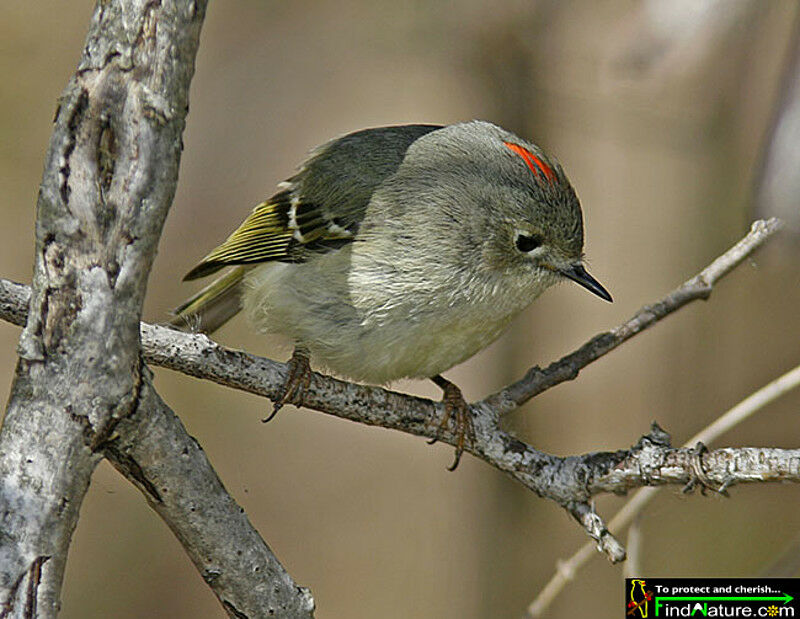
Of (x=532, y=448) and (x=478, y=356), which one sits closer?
(x=532, y=448)

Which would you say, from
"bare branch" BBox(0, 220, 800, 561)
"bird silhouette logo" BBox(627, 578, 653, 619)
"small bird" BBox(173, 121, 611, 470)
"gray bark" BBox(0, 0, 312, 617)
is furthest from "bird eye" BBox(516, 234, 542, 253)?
"gray bark" BBox(0, 0, 312, 617)

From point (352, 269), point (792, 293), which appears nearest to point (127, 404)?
point (352, 269)

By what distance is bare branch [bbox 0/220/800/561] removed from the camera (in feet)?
5.10

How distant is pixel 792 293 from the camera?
3779mm

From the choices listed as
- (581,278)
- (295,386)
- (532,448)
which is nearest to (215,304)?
(295,386)

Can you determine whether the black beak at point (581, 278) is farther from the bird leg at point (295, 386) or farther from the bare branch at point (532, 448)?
the bird leg at point (295, 386)

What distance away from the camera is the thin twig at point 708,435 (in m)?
1.85

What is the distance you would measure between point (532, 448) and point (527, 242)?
0.63 m

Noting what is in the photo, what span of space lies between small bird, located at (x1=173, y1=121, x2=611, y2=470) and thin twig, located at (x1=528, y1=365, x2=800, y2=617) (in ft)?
1.13

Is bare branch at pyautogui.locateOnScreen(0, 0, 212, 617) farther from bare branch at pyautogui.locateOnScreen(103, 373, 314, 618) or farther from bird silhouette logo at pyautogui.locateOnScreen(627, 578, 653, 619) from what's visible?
bird silhouette logo at pyautogui.locateOnScreen(627, 578, 653, 619)

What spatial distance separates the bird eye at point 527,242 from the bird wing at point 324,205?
371mm

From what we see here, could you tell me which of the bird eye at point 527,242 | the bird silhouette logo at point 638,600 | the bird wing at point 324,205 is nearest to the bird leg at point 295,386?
the bird wing at point 324,205

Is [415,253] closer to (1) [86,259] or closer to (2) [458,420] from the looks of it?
(2) [458,420]

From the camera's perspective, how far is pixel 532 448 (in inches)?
73.5
